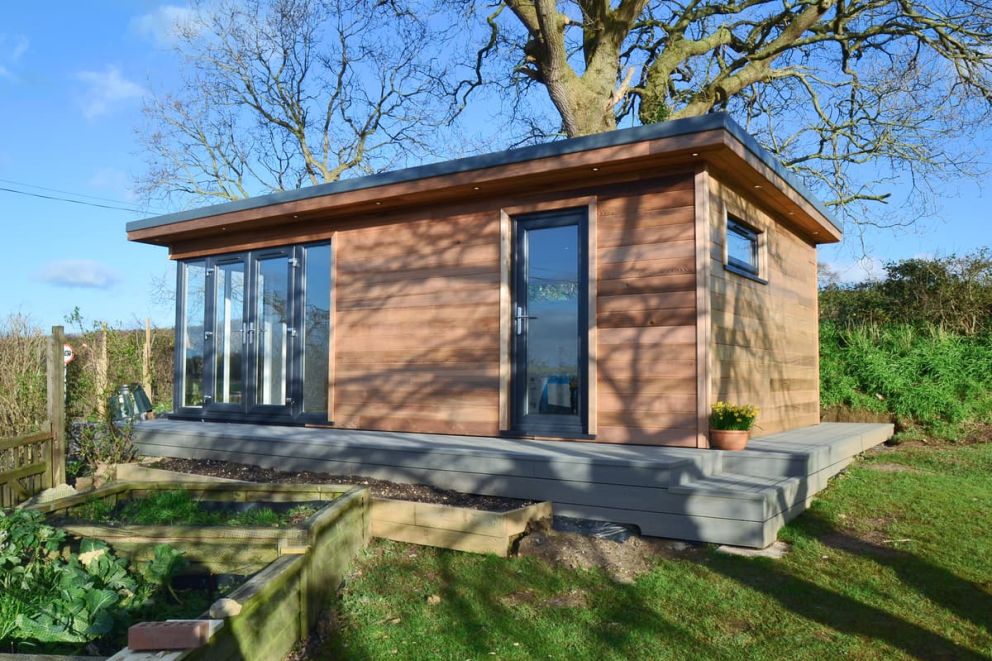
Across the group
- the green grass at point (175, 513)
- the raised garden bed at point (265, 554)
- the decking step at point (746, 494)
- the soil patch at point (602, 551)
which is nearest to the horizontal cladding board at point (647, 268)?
the decking step at point (746, 494)

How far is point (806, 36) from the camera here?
41.1ft

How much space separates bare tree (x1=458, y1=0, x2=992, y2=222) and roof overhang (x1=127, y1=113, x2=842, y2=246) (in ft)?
15.7

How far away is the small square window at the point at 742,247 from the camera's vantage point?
6.35 meters

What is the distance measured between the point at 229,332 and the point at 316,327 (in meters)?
1.42

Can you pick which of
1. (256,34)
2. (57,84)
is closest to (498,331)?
(57,84)

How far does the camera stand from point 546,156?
231 inches

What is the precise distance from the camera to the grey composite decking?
438 centimetres

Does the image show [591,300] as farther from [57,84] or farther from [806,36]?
[57,84]

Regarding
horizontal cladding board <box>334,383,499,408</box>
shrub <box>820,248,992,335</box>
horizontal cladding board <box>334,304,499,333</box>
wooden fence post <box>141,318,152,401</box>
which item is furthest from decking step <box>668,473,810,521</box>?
wooden fence post <box>141,318,152,401</box>

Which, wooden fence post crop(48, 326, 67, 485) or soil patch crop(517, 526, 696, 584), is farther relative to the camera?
wooden fence post crop(48, 326, 67, 485)

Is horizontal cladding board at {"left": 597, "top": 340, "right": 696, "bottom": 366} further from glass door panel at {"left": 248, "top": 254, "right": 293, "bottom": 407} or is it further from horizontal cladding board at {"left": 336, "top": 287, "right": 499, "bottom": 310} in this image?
glass door panel at {"left": 248, "top": 254, "right": 293, "bottom": 407}

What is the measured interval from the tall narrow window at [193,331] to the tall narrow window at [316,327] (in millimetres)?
1759

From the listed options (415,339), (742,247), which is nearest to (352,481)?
(415,339)

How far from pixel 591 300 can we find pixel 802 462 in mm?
2001
